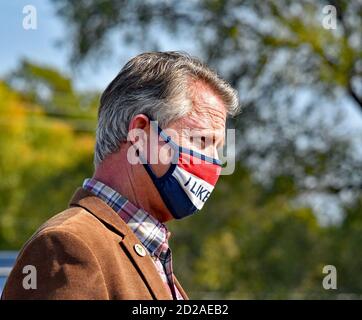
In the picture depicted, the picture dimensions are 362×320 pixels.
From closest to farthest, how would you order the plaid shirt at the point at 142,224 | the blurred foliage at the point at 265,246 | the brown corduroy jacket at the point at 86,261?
the brown corduroy jacket at the point at 86,261
the plaid shirt at the point at 142,224
the blurred foliage at the point at 265,246

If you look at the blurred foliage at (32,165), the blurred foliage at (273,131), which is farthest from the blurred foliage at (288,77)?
the blurred foliage at (32,165)

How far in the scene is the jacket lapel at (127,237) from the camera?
8.52 ft

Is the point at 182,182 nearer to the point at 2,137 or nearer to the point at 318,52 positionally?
the point at 318,52

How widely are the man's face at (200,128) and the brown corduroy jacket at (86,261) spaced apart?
0.85 ft

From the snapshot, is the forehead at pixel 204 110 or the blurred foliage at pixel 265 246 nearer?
the forehead at pixel 204 110

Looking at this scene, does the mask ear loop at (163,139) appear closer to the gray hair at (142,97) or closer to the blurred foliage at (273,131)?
the gray hair at (142,97)

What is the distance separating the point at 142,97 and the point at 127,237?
1.41 ft

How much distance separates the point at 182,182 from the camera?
280cm

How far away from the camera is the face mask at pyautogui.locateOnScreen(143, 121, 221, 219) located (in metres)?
2.77

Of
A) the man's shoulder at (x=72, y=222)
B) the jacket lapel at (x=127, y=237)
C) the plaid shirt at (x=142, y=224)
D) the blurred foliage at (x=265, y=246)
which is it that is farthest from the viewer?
the blurred foliage at (x=265, y=246)

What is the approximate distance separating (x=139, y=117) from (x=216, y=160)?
0.31 meters

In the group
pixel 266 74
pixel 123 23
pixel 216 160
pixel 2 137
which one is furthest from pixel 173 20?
pixel 2 137

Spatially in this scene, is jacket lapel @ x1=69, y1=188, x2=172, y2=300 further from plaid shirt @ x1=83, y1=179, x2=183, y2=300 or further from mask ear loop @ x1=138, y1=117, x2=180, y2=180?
mask ear loop @ x1=138, y1=117, x2=180, y2=180
